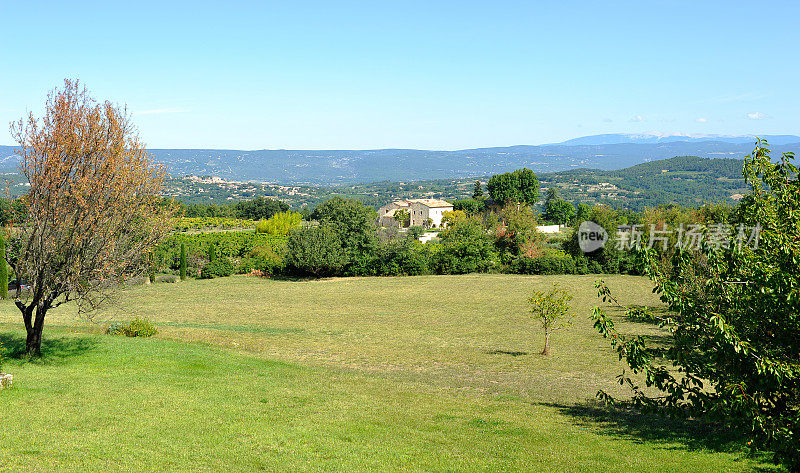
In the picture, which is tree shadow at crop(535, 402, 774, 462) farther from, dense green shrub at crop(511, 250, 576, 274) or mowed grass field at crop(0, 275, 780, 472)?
dense green shrub at crop(511, 250, 576, 274)

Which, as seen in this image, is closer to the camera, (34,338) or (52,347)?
(34,338)

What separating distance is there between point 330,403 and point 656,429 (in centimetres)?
737

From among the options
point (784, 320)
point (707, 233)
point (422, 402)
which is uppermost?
point (707, 233)

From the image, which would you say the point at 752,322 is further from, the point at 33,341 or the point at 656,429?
the point at 33,341

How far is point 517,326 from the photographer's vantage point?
28.3m

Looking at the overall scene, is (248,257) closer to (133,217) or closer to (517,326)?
(517,326)

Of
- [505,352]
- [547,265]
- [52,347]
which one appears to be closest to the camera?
[52,347]

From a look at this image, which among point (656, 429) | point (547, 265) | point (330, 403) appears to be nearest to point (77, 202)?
point (330, 403)

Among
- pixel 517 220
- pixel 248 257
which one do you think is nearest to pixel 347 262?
pixel 248 257

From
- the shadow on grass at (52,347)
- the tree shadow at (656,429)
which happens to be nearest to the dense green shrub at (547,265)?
the tree shadow at (656,429)

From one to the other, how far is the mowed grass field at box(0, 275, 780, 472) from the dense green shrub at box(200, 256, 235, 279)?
70.4ft

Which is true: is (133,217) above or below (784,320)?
above

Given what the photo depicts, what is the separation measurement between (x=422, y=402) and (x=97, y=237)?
9.57 metres

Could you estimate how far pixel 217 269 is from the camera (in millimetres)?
50969
